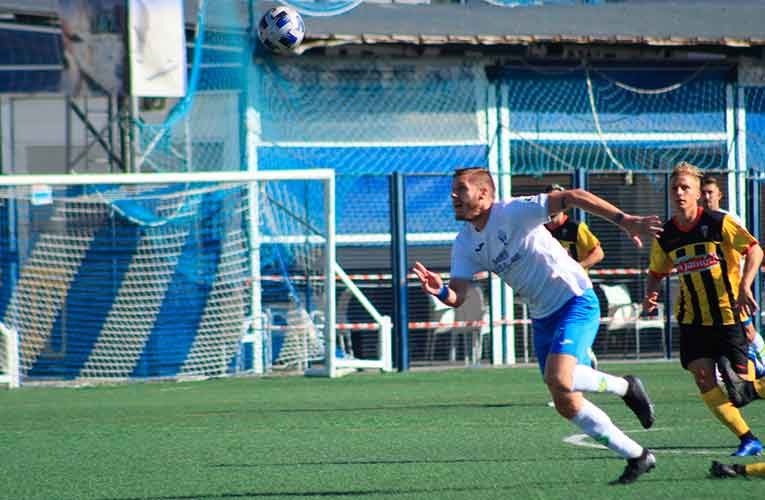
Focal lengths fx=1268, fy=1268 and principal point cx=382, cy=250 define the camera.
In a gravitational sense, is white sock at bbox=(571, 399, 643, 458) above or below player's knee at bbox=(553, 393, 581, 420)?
below

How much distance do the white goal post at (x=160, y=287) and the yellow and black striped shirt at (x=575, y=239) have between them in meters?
4.24

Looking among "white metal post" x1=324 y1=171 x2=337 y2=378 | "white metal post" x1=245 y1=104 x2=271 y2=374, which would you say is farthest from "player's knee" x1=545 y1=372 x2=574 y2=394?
"white metal post" x1=245 y1=104 x2=271 y2=374

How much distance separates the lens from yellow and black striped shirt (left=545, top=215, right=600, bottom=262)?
1197 cm

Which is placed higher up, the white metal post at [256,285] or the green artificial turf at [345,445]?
the white metal post at [256,285]

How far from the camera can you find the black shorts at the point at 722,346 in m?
8.35

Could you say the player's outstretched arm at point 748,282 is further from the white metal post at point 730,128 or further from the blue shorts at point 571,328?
the white metal post at point 730,128

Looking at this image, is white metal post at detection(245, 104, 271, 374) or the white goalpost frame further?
white metal post at detection(245, 104, 271, 374)

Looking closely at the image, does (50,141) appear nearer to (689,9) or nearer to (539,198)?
(689,9)

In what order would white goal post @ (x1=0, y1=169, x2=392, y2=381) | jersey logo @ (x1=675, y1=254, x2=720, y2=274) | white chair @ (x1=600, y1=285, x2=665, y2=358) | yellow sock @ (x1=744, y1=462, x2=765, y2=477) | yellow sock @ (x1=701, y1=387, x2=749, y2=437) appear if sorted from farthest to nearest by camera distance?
white chair @ (x1=600, y1=285, x2=665, y2=358)
white goal post @ (x1=0, y1=169, x2=392, y2=381)
jersey logo @ (x1=675, y1=254, x2=720, y2=274)
yellow sock @ (x1=701, y1=387, x2=749, y2=437)
yellow sock @ (x1=744, y1=462, x2=765, y2=477)

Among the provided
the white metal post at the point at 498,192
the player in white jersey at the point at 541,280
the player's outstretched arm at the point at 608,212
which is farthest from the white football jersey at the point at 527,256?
the white metal post at the point at 498,192

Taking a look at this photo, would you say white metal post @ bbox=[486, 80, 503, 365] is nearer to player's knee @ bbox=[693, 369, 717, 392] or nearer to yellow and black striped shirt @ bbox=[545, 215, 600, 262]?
yellow and black striped shirt @ bbox=[545, 215, 600, 262]

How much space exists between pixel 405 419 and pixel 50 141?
18.9m

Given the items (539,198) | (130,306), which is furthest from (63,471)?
(130,306)

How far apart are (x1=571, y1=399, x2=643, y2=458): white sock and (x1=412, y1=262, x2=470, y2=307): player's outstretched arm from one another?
98cm
